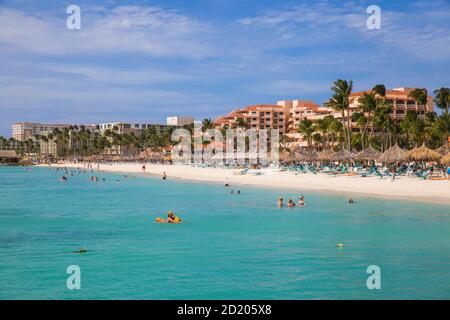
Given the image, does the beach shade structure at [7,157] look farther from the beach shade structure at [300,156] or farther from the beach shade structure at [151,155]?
the beach shade structure at [300,156]

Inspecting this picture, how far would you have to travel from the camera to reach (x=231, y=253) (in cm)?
1569

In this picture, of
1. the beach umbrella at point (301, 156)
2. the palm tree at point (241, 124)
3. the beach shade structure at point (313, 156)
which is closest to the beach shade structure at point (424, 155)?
the beach shade structure at point (313, 156)

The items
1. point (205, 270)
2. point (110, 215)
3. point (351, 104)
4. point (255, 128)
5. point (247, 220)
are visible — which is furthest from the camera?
point (255, 128)

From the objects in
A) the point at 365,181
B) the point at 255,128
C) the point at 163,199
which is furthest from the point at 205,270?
the point at 255,128

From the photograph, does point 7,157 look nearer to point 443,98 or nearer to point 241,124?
point 241,124

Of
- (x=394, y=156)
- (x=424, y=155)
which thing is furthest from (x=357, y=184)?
(x=424, y=155)

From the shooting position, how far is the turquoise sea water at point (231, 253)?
38.5ft

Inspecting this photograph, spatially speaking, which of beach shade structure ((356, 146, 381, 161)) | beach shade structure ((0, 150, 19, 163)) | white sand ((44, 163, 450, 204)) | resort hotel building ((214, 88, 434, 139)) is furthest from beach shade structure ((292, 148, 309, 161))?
beach shade structure ((0, 150, 19, 163))

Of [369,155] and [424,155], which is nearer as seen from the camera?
[424,155]

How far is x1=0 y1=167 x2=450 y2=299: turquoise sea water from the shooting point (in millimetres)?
11734

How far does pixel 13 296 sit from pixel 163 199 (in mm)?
24247

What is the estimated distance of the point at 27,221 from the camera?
77.7 ft

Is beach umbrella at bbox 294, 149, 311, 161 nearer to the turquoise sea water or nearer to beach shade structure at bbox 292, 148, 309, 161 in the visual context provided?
beach shade structure at bbox 292, 148, 309, 161

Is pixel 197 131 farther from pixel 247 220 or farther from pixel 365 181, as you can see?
pixel 247 220
